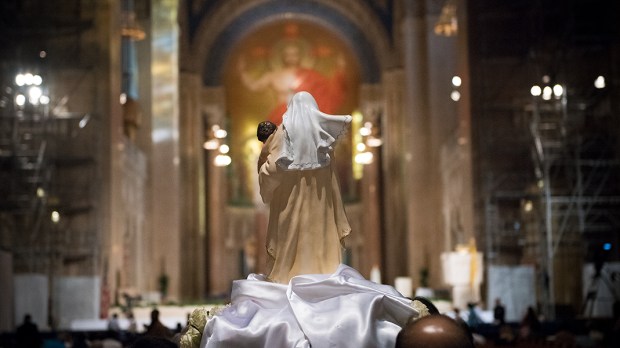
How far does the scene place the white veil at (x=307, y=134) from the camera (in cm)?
773

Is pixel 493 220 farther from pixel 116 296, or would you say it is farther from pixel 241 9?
pixel 241 9

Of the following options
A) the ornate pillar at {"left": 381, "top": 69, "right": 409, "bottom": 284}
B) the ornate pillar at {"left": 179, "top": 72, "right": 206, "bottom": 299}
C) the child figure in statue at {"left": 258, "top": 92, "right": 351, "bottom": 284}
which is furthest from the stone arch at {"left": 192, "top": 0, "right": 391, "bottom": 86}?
the child figure in statue at {"left": 258, "top": 92, "right": 351, "bottom": 284}

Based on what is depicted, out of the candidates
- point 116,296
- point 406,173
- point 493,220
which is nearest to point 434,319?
point 493,220

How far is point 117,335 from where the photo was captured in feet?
55.1

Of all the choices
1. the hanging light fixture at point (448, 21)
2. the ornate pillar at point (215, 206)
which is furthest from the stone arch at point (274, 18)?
the hanging light fixture at point (448, 21)

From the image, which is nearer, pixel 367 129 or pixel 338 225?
pixel 338 225

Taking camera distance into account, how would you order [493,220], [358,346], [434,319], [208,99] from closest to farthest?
[434,319] < [358,346] < [493,220] < [208,99]

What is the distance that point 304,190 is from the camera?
25.6 feet

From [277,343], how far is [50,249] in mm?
19871

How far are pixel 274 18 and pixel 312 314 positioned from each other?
144 ft

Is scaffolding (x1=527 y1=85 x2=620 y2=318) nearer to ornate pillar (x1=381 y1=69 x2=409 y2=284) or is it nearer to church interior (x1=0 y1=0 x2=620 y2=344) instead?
church interior (x1=0 y1=0 x2=620 y2=344)

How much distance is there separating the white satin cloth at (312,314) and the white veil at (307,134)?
898mm

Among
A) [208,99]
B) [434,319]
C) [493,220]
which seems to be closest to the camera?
[434,319]

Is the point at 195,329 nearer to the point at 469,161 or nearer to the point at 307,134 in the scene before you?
the point at 307,134
